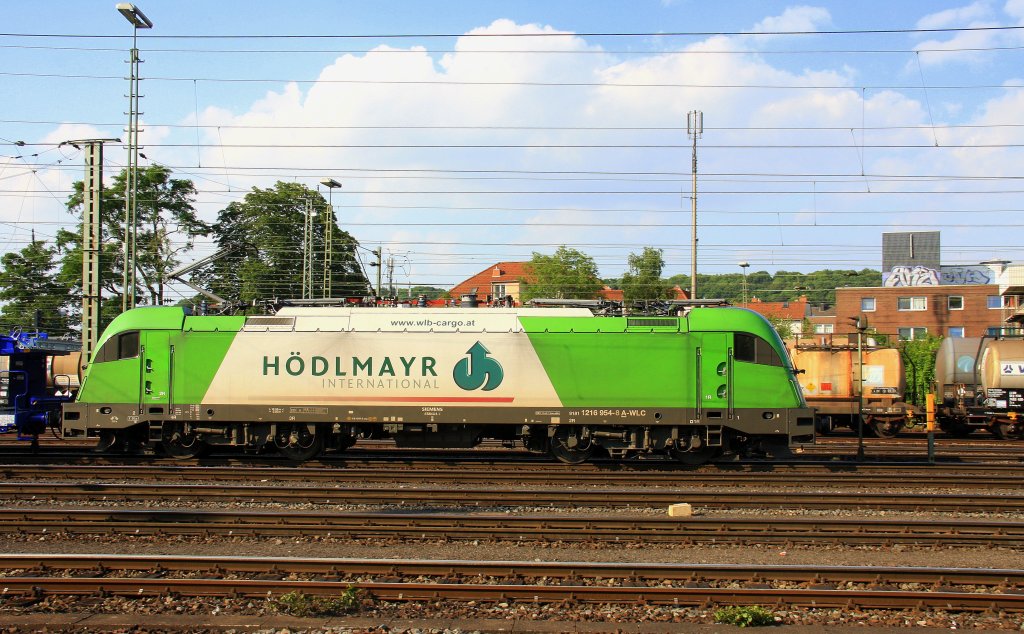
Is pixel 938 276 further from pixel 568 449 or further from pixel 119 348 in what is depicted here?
pixel 119 348

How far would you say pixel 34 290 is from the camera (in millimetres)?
45594

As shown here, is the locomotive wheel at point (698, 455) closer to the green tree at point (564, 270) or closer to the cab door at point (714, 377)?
the cab door at point (714, 377)

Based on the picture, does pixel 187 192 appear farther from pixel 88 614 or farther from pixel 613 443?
pixel 88 614

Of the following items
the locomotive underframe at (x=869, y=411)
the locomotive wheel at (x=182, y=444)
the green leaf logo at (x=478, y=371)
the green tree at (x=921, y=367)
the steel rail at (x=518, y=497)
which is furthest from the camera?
the green tree at (x=921, y=367)

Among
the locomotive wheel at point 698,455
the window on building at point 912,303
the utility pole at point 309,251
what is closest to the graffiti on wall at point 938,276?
the window on building at point 912,303

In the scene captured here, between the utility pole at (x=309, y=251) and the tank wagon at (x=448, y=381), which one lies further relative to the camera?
the utility pole at (x=309, y=251)

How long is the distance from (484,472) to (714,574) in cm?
736

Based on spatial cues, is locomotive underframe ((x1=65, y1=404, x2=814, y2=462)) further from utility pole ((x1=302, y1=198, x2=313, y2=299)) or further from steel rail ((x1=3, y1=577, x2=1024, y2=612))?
utility pole ((x1=302, y1=198, x2=313, y2=299))

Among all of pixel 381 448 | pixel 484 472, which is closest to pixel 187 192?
pixel 381 448

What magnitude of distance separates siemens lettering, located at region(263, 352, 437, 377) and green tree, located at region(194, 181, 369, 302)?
29.8 meters

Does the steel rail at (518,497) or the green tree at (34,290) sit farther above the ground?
the green tree at (34,290)

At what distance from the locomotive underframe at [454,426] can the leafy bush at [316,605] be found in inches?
340

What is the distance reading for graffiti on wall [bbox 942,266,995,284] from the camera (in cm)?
6319

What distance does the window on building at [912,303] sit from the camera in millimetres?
55906
